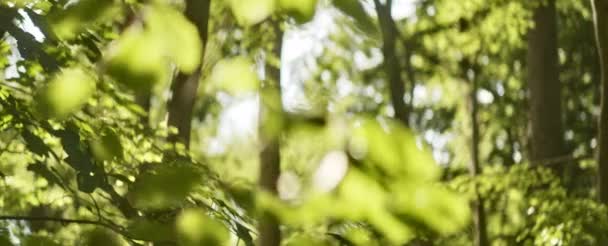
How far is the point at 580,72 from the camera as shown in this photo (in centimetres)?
1316

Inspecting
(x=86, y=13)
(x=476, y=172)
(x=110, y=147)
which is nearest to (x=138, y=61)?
(x=86, y=13)

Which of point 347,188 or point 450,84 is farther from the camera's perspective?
point 450,84

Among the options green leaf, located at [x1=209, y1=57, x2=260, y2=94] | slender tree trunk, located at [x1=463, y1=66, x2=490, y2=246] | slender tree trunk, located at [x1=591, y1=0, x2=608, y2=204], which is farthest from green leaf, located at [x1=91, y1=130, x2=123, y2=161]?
slender tree trunk, located at [x1=463, y1=66, x2=490, y2=246]

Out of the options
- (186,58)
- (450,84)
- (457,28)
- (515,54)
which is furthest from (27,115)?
(515,54)

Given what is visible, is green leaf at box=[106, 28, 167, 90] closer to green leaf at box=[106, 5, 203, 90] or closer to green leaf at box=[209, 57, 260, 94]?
green leaf at box=[106, 5, 203, 90]

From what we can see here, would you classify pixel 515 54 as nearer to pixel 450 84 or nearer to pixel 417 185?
pixel 450 84

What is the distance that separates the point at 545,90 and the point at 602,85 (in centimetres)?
556

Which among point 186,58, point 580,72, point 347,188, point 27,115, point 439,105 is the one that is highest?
point 186,58

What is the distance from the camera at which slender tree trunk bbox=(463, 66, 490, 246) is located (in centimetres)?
763

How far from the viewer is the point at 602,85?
3900mm

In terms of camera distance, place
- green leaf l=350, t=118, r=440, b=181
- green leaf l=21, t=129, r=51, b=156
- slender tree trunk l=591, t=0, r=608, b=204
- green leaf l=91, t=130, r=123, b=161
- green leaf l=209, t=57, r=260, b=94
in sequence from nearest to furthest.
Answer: green leaf l=350, t=118, r=440, b=181
green leaf l=209, t=57, r=260, b=94
green leaf l=91, t=130, r=123, b=161
green leaf l=21, t=129, r=51, b=156
slender tree trunk l=591, t=0, r=608, b=204

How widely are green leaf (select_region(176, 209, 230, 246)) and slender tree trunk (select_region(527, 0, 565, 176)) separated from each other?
8.00 m

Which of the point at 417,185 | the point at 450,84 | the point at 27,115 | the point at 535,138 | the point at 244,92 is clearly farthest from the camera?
the point at 450,84

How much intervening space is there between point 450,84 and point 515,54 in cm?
147
